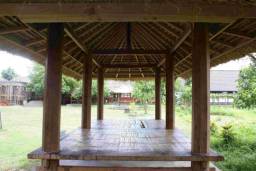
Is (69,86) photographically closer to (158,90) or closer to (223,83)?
(223,83)

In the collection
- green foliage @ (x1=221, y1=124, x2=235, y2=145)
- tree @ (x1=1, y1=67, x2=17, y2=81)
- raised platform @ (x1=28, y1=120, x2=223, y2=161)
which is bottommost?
green foliage @ (x1=221, y1=124, x2=235, y2=145)

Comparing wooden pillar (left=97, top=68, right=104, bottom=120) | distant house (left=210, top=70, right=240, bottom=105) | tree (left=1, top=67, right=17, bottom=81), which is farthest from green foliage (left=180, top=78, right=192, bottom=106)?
tree (left=1, top=67, right=17, bottom=81)

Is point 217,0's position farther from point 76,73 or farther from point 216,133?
point 216,133

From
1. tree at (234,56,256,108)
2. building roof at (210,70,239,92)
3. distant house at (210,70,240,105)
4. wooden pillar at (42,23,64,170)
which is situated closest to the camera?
wooden pillar at (42,23,64,170)

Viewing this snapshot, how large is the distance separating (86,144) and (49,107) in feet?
3.79

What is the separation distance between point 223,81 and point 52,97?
35.5 m

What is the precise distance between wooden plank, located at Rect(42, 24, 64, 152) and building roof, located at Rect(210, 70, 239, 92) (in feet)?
106

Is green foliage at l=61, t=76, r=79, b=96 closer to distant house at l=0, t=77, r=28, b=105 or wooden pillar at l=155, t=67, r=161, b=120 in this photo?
distant house at l=0, t=77, r=28, b=105

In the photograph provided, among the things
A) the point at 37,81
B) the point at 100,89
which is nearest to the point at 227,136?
the point at 100,89

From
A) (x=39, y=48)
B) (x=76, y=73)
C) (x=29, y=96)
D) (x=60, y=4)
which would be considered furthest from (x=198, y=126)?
(x=29, y=96)

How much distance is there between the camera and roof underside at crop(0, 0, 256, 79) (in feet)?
15.0

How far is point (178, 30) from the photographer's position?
18.6 ft

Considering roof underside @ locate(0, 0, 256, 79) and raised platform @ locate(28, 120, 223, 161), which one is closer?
raised platform @ locate(28, 120, 223, 161)

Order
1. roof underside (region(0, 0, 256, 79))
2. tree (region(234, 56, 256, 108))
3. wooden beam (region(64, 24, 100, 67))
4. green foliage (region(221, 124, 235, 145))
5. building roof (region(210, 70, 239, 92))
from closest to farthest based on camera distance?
roof underside (region(0, 0, 256, 79)) < wooden beam (region(64, 24, 100, 67)) < green foliage (region(221, 124, 235, 145)) < tree (region(234, 56, 256, 108)) < building roof (region(210, 70, 239, 92))
